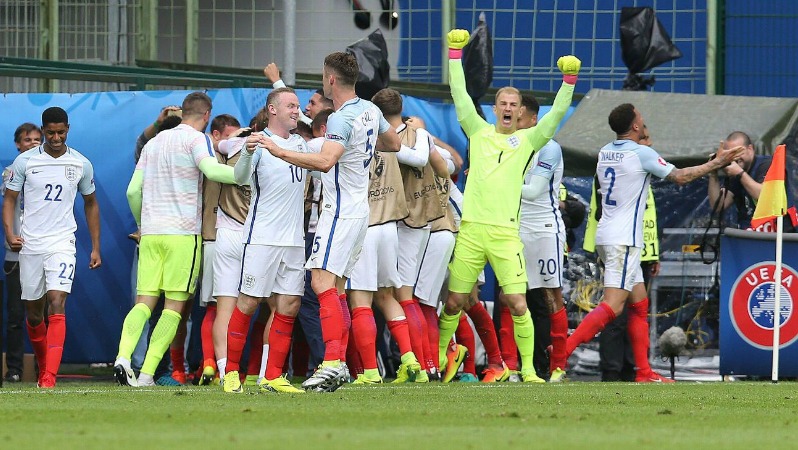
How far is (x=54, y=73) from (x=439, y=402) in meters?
5.46

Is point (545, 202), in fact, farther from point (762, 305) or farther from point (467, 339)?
point (762, 305)

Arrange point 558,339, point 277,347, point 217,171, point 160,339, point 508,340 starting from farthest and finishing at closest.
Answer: point 508,340 < point 558,339 < point 160,339 < point 217,171 < point 277,347

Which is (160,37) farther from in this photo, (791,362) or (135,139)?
(791,362)

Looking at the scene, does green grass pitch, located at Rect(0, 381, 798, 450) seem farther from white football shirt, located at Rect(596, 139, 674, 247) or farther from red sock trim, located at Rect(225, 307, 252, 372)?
white football shirt, located at Rect(596, 139, 674, 247)

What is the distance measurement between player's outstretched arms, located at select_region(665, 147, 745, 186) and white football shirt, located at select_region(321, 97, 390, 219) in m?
2.98

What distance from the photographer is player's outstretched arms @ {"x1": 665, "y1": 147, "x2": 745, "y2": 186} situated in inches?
435

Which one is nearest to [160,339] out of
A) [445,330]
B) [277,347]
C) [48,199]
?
[48,199]

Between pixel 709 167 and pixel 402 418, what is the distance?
15.6 feet

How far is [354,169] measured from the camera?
9.22 metres

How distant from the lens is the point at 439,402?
8414 millimetres

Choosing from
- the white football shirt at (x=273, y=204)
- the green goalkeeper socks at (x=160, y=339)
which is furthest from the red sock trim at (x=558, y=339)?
the green goalkeeper socks at (x=160, y=339)

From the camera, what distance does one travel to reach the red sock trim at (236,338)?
959 centimetres

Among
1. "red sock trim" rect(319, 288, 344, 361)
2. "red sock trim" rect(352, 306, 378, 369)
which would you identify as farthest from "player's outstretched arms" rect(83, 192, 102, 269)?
"red sock trim" rect(319, 288, 344, 361)

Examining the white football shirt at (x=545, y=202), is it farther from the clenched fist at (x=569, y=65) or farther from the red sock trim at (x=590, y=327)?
the clenched fist at (x=569, y=65)
